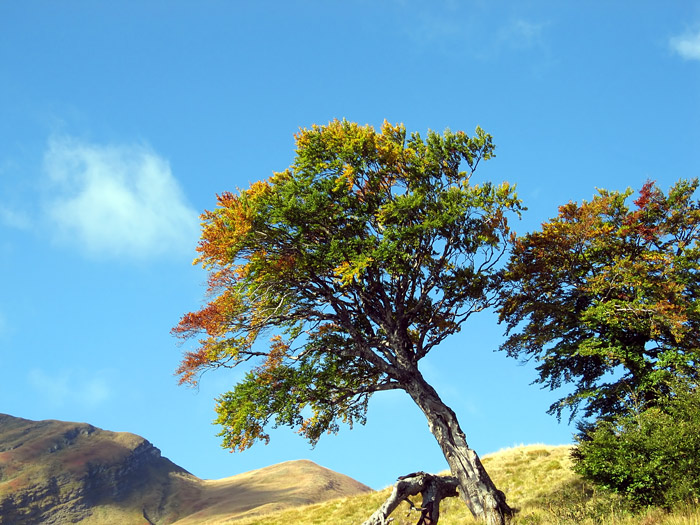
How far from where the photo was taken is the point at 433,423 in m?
20.7

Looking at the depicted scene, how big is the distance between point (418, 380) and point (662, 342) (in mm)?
13479

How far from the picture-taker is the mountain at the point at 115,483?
421ft

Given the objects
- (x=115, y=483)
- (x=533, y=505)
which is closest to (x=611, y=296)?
(x=533, y=505)

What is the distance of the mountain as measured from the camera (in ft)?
421

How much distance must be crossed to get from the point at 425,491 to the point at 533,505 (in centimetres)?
553

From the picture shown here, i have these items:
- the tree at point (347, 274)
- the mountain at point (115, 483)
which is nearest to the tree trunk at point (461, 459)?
the tree at point (347, 274)

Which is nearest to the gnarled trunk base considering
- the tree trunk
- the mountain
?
the tree trunk

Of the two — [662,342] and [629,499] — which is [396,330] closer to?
[629,499]

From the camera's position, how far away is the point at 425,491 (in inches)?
728

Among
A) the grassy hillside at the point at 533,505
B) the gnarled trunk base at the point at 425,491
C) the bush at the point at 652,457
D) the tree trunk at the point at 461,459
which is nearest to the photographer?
the bush at the point at 652,457

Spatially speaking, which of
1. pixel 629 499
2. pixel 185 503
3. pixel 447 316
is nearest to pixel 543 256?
pixel 447 316

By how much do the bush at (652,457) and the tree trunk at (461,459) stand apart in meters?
3.22

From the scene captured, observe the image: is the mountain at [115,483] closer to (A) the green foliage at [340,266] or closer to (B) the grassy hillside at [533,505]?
(B) the grassy hillside at [533,505]

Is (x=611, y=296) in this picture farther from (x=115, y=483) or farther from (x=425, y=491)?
(x=115, y=483)
